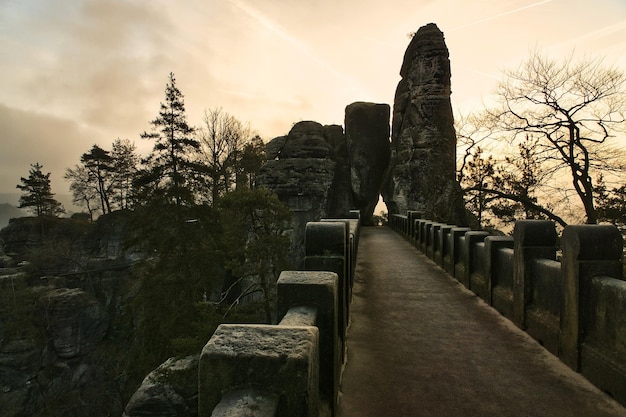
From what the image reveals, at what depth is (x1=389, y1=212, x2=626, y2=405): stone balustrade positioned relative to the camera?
10.7 ft

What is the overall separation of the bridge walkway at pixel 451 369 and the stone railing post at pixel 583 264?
1.54 ft

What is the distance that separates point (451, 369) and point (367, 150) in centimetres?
3812

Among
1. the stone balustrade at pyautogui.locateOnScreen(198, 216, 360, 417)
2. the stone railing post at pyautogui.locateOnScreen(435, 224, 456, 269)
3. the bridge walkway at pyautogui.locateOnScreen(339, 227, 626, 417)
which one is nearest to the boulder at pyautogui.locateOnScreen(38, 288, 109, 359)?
the stone railing post at pyautogui.locateOnScreen(435, 224, 456, 269)

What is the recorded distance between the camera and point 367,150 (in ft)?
134

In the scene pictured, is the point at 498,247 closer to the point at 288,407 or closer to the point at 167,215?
the point at 288,407

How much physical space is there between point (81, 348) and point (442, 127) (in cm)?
4203

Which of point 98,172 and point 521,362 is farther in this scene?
point 98,172

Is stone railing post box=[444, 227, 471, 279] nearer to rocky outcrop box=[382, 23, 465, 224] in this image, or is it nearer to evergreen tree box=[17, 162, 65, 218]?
rocky outcrop box=[382, 23, 465, 224]

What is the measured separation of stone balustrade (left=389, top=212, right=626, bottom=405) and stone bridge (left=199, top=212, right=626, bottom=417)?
13mm

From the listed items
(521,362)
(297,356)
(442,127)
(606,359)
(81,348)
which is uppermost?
(442,127)


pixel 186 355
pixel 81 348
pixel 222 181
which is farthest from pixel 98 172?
pixel 186 355

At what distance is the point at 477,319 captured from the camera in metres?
5.54

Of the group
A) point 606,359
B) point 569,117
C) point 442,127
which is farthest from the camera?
point 442,127

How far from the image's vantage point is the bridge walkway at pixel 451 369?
123 inches
